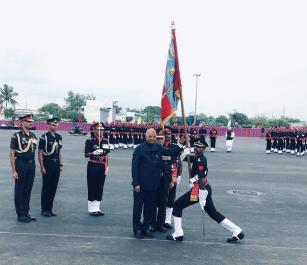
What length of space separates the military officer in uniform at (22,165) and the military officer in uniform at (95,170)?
1174 mm

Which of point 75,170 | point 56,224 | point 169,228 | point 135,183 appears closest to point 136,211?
point 135,183

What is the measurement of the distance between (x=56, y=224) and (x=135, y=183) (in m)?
1.81

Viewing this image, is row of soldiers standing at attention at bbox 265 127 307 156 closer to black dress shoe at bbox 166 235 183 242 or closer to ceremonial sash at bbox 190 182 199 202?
ceremonial sash at bbox 190 182 199 202

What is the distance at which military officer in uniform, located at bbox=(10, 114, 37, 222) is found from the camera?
7611mm

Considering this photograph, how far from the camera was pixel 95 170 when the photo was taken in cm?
832

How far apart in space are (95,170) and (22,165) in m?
1.48

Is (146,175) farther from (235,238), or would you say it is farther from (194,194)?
(235,238)

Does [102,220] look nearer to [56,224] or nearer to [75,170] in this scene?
[56,224]

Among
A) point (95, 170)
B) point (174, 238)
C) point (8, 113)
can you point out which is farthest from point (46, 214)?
point (8, 113)

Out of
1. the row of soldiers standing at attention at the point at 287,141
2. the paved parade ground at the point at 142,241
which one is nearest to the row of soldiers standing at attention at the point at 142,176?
the paved parade ground at the point at 142,241

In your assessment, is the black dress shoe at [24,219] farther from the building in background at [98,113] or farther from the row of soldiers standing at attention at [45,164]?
the building in background at [98,113]

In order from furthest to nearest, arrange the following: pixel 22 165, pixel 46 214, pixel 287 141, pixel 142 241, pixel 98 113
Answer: pixel 98 113 < pixel 287 141 < pixel 46 214 < pixel 22 165 < pixel 142 241

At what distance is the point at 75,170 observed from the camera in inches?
587

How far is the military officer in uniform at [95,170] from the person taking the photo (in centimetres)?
827
